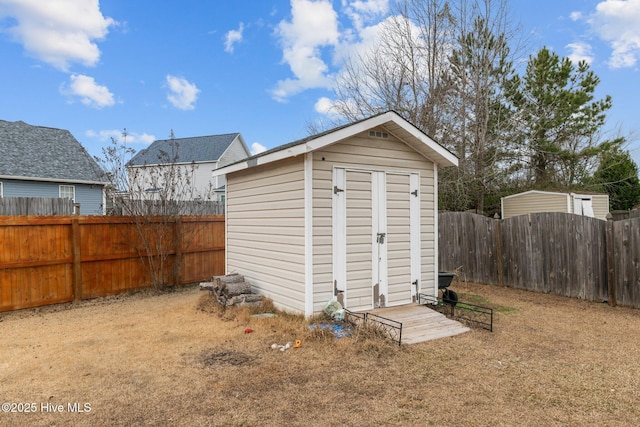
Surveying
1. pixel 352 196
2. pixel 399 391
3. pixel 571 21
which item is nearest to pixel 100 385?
pixel 399 391

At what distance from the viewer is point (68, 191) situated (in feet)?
49.4

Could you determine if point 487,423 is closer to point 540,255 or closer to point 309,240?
point 309,240

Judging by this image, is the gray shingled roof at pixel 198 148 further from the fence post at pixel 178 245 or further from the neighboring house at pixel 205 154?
the fence post at pixel 178 245

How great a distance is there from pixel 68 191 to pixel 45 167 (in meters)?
1.22

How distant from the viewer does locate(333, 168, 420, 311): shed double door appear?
5465mm

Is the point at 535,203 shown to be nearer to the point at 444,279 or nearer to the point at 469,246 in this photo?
the point at 469,246

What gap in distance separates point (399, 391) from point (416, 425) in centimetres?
59

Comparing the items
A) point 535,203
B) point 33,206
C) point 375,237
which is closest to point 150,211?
point 33,206

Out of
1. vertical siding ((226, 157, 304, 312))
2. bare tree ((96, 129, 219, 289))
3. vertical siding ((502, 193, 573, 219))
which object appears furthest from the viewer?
vertical siding ((502, 193, 573, 219))

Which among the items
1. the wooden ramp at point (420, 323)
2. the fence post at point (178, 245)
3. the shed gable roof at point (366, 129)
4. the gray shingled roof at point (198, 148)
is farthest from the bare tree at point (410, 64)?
the gray shingled roof at point (198, 148)

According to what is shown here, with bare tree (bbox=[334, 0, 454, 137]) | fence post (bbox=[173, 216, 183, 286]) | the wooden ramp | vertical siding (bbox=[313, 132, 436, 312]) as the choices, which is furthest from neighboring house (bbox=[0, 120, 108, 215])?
the wooden ramp

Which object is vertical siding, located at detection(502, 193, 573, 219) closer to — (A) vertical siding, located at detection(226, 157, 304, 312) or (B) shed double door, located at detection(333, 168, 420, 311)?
(B) shed double door, located at detection(333, 168, 420, 311)

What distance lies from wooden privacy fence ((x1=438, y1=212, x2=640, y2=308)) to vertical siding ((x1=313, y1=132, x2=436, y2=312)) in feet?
9.33

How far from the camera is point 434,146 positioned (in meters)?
6.02
